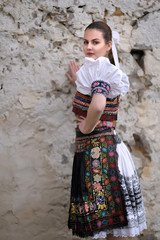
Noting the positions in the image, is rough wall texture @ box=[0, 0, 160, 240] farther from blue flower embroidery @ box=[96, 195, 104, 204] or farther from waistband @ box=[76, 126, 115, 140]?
blue flower embroidery @ box=[96, 195, 104, 204]

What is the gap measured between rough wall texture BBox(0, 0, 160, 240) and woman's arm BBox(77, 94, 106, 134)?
629mm

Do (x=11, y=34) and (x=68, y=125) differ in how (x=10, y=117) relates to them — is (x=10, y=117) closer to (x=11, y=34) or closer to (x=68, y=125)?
(x=68, y=125)

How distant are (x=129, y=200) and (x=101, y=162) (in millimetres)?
270

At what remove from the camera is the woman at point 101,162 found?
157 cm

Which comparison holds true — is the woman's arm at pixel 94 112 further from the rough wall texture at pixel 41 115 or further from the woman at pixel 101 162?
the rough wall texture at pixel 41 115

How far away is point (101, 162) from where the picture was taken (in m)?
1.63

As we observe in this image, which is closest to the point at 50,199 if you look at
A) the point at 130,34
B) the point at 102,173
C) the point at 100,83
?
the point at 102,173

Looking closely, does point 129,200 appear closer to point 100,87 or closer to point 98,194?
point 98,194

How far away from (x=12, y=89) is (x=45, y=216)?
Answer: 3.34 feet

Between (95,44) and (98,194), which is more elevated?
(95,44)

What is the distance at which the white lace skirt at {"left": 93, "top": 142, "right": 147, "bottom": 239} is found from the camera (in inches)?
62.2

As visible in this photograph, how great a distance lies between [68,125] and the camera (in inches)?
89.1

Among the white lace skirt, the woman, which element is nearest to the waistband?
the woman

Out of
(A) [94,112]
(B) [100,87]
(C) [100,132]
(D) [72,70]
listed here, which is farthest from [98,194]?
(D) [72,70]
